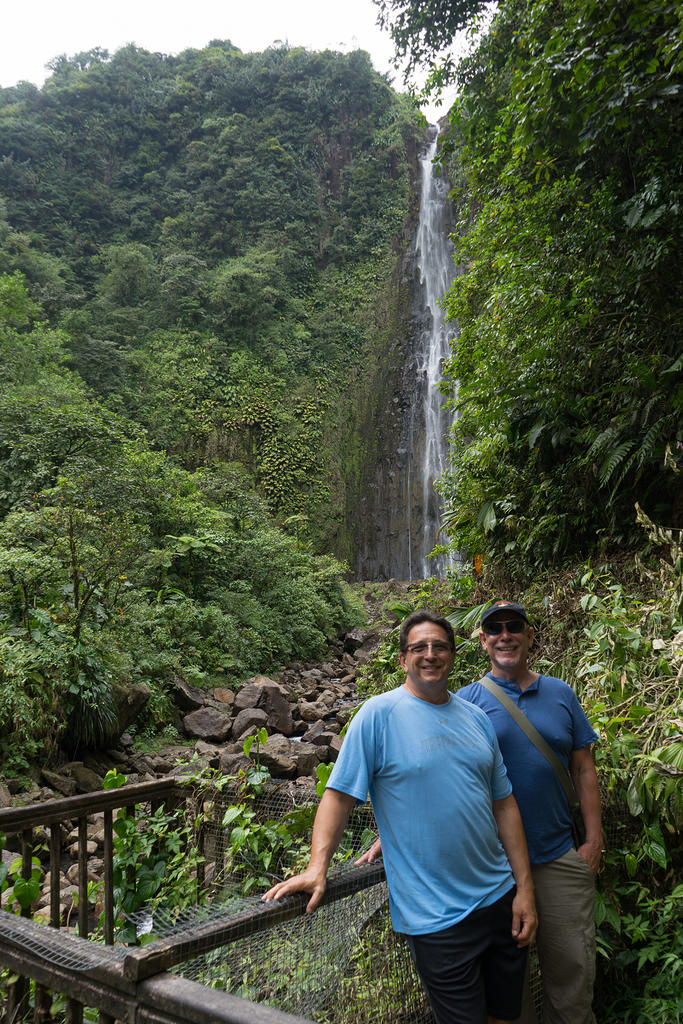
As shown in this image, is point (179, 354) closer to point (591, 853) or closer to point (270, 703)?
point (270, 703)

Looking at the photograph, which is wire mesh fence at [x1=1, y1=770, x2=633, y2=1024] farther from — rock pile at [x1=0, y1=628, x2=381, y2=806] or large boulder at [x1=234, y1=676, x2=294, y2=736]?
large boulder at [x1=234, y1=676, x2=294, y2=736]

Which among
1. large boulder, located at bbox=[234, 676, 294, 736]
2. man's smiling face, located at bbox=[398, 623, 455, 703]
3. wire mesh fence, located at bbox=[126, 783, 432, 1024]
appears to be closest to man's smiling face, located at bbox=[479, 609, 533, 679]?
man's smiling face, located at bbox=[398, 623, 455, 703]

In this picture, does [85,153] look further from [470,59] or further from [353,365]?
[470,59]

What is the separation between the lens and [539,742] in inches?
84.2

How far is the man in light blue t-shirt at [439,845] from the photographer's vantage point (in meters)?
1.61

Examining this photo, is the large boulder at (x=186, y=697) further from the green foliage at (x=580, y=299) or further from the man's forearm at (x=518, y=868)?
the man's forearm at (x=518, y=868)

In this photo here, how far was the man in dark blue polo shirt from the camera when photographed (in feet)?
6.81

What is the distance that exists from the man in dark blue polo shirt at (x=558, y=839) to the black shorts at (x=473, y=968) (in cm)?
42

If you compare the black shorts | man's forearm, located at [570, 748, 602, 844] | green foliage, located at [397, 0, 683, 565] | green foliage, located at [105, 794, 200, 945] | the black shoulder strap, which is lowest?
green foliage, located at [105, 794, 200, 945]

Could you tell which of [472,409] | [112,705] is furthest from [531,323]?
[112,705]

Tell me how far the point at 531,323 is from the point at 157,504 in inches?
372

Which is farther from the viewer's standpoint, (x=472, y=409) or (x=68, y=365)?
(x=68, y=365)

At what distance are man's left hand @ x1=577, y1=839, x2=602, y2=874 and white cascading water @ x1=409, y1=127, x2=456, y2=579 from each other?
17.7m

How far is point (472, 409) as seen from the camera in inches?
274
